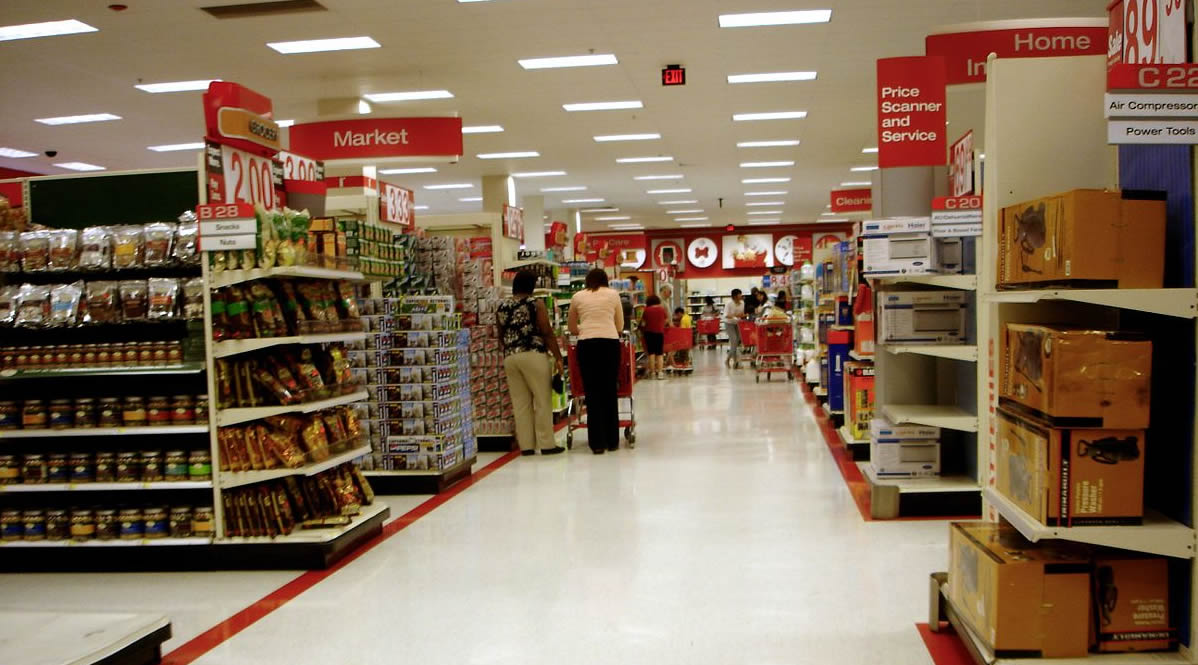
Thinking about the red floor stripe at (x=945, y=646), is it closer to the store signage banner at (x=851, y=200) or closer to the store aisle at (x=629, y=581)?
the store aisle at (x=629, y=581)

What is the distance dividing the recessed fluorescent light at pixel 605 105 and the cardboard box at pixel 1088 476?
942 cm

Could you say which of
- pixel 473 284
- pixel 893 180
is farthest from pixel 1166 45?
pixel 473 284

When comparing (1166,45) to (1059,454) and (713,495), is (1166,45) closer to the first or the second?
(1059,454)

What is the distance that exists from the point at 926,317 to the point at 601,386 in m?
3.20

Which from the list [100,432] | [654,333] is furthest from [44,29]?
[654,333]

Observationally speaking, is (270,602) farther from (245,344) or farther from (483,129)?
(483,129)

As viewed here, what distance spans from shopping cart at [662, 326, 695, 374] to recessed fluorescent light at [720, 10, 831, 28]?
8.17m

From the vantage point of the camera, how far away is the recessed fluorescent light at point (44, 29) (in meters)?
7.50

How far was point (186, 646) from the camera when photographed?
12.1 feet

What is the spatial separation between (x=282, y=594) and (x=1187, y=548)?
3.74 m

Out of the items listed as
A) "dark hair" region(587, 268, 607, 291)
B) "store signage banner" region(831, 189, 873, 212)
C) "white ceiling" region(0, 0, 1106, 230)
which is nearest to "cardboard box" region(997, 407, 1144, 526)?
"dark hair" region(587, 268, 607, 291)

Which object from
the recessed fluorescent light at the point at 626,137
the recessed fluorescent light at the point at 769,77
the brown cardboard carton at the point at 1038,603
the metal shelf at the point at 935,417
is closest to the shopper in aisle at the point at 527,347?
the metal shelf at the point at 935,417

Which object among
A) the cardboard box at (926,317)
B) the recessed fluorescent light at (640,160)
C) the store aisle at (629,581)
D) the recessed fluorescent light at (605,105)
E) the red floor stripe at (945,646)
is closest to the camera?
the red floor stripe at (945,646)

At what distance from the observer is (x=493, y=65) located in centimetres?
951
